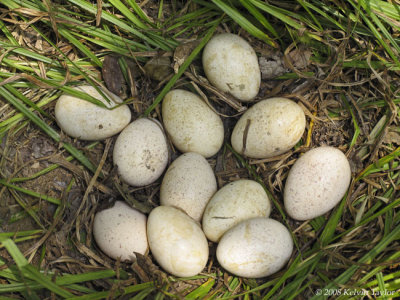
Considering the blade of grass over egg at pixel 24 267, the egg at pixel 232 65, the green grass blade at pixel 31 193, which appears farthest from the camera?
the egg at pixel 232 65

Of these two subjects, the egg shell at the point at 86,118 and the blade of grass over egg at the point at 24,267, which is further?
the egg shell at the point at 86,118

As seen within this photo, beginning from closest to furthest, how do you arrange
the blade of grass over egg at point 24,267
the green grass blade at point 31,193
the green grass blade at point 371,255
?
1. the blade of grass over egg at point 24,267
2. the green grass blade at point 371,255
3. the green grass blade at point 31,193

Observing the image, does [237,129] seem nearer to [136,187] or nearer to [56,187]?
[136,187]

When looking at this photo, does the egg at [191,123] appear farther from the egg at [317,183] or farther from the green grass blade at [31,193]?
the green grass blade at [31,193]

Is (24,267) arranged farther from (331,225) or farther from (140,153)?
(331,225)

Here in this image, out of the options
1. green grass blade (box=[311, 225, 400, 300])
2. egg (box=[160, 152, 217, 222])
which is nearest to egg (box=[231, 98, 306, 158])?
egg (box=[160, 152, 217, 222])

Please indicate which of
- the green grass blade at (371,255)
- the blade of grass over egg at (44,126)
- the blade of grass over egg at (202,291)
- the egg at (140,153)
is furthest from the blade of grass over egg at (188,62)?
the green grass blade at (371,255)

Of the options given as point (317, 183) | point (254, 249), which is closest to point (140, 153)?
point (254, 249)
